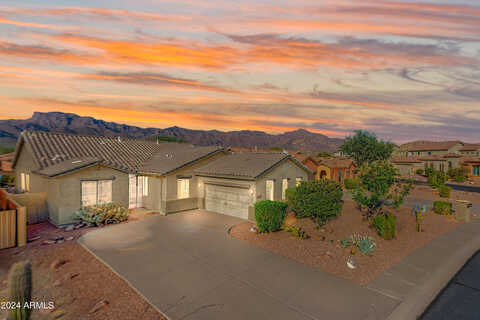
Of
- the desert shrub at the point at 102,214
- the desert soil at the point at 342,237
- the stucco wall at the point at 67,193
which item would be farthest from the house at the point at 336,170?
the stucco wall at the point at 67,193

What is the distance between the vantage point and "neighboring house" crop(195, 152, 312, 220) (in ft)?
53.1

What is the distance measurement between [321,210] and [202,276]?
22.3 ft

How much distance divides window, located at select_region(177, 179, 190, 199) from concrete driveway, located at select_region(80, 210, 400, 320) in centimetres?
541

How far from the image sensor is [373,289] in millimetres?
7926

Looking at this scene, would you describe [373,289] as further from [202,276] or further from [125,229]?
[125,229]

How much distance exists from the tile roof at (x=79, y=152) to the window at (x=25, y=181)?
7.31 feet

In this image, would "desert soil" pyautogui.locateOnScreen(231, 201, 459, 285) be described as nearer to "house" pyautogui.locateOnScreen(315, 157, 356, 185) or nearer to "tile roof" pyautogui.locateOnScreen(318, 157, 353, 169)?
"house" pyautogui.locateOnScreen(315, 157, 356, 185)

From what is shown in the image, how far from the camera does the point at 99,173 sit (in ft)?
51.2

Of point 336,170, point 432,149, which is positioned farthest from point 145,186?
point 432,149

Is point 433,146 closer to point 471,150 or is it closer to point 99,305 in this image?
point 471,150

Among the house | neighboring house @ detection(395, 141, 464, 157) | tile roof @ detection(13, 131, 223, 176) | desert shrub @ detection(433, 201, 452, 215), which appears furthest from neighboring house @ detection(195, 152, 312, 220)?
neighboring house @ detection(395, 141, 464, 157)

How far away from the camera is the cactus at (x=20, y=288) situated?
5281mm

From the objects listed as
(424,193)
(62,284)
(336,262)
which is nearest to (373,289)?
(336,262)

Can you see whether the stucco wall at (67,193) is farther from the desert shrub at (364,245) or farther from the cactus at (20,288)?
the desert shrub at (364,245)
